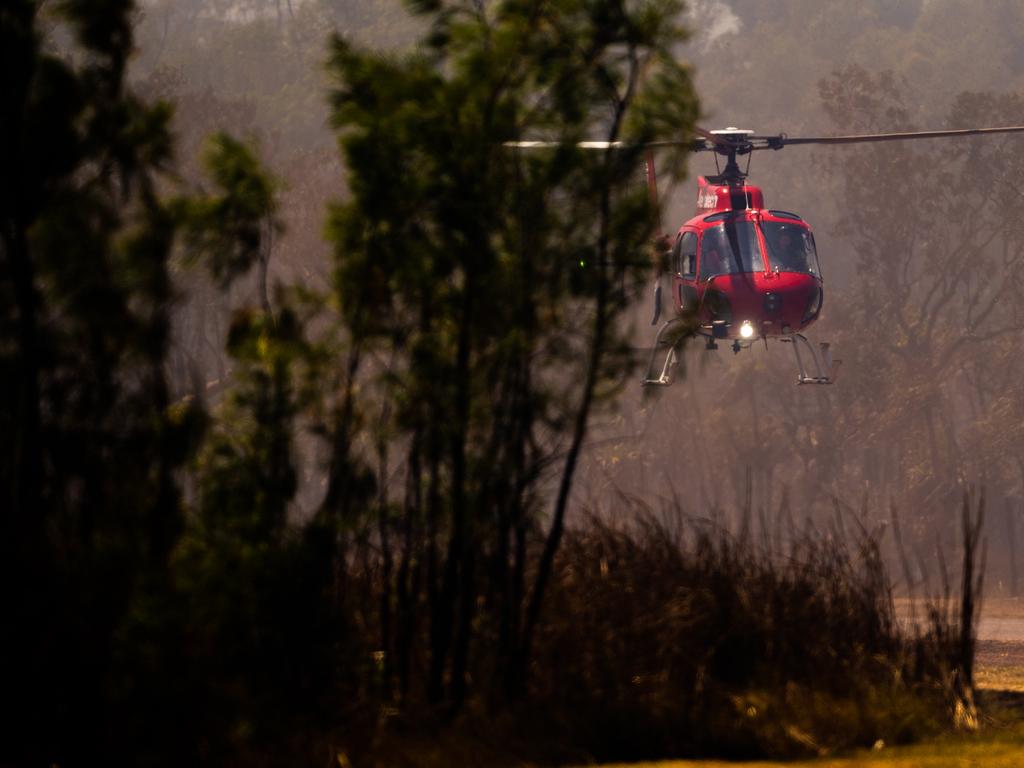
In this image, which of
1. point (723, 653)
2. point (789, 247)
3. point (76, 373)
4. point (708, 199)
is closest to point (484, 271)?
point (76, 373)

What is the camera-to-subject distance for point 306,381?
6.70m

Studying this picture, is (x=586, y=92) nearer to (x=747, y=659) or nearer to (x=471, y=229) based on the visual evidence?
(x=471, y=229)

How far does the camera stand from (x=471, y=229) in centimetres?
663

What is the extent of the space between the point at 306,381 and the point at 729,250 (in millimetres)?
12524

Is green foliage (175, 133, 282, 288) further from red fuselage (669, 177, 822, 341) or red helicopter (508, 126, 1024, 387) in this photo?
red fuselage (669, 177, 822, 341)

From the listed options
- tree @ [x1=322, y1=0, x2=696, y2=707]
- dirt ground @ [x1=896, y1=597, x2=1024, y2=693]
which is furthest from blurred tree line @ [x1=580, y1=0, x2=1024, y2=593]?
tree @ [x1=322, y1=0, x2=696, y2=707]

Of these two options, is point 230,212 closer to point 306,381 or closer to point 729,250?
point 306,381

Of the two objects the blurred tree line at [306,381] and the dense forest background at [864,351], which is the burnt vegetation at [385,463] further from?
the dense forest background at [864,351]

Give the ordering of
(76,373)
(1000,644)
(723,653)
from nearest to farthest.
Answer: (76,373) < (723,653) < (1000,644)

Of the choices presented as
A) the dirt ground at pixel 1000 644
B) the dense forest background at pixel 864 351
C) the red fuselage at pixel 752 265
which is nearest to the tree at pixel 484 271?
the dirt ground at pixel 1000 644

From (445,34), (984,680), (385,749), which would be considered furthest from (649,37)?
(984,680)

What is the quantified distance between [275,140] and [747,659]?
1406 inches

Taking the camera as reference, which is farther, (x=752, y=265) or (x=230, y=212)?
(x=752, y=265)

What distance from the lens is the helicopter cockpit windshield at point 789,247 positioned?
18797 mm
